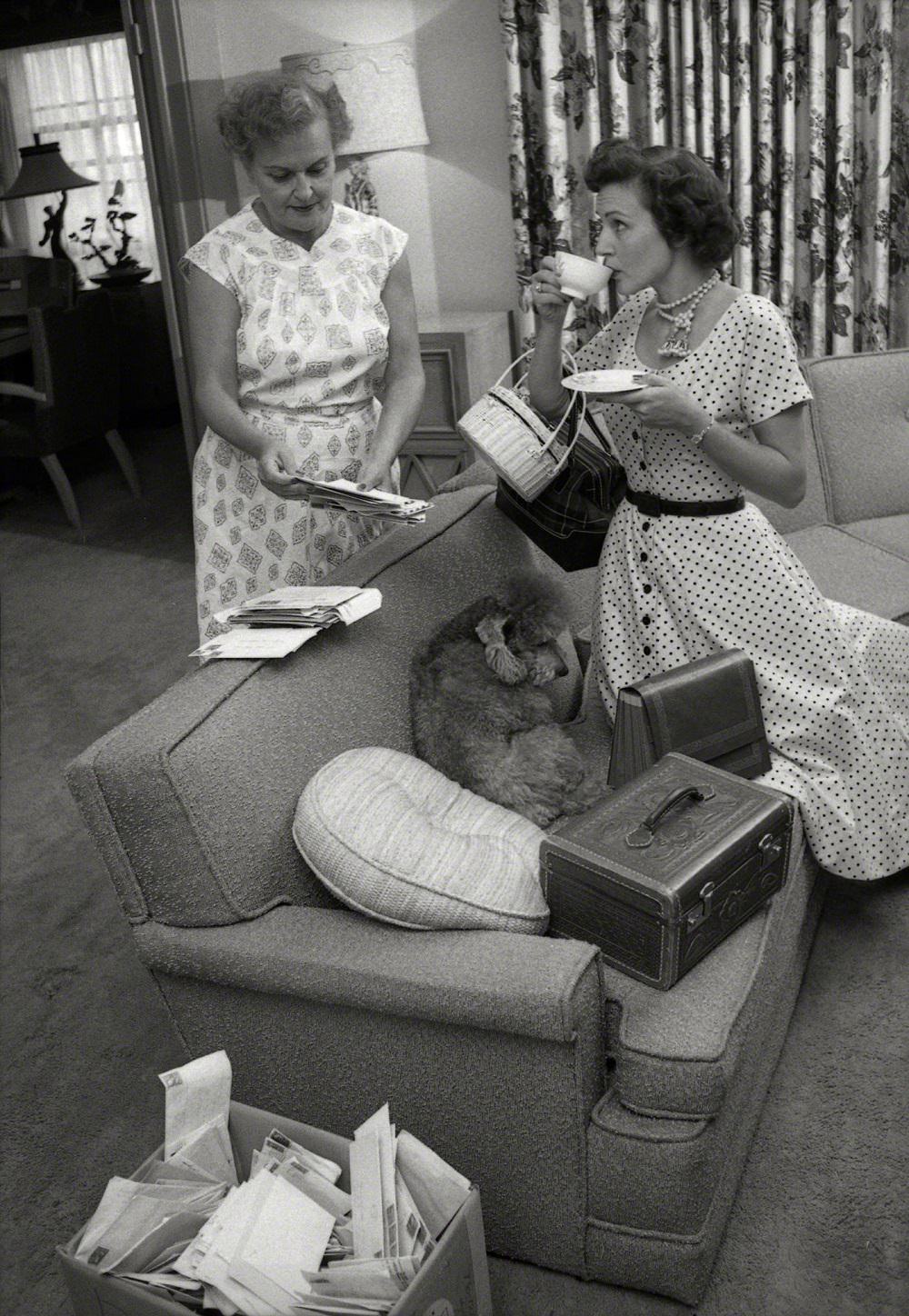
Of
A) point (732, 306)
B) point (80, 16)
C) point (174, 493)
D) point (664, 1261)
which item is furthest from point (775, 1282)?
point (80, 16)

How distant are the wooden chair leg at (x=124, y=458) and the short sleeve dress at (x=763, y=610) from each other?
3964mm

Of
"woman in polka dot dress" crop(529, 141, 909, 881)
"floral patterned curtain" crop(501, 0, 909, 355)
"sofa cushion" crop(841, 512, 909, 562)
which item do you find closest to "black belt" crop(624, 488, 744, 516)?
"woman in polka dot dress" crop(529, 141, 909, 881)

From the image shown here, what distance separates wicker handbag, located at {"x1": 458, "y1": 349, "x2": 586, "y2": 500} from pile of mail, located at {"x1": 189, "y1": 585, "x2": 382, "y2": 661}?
35 cm

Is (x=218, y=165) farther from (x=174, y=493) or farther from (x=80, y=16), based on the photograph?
(x=80, y=16)

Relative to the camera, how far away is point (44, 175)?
7211 millimetres

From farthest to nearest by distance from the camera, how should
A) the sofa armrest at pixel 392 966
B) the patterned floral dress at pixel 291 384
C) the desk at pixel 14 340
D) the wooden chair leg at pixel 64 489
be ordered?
the desk at pixel 14 340 < the wooden chair leg at pixel 64 489 < the patterned floral dress at pixel 291 384 < the sofa armrest at pixel 392 966

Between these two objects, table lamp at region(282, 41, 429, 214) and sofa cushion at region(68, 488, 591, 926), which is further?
table lamp at region(282, 41, 429, 214)

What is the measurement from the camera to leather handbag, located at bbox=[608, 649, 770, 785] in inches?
77.4

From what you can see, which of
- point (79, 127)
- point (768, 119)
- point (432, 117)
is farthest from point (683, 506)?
point (79, 127)

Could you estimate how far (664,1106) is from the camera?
1.50 m

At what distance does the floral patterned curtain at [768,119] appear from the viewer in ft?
12.0

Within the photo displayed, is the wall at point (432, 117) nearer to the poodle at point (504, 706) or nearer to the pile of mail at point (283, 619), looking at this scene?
the poodle at point (504, 706)

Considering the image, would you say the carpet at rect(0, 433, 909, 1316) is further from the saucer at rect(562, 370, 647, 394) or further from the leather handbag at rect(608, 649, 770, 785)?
the saucer at rect(562, 370, 647, 394)

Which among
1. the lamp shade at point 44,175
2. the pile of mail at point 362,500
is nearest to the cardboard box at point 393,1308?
the pile of mail at point 362,500
